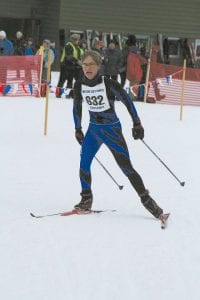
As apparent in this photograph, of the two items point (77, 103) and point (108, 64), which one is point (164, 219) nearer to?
point (77, 103)

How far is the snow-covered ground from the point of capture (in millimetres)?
4395

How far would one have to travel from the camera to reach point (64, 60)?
1698 centimetres

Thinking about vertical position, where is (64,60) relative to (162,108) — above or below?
above

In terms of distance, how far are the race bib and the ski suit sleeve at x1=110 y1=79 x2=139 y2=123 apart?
94mm

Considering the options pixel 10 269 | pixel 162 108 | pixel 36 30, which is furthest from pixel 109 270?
pixel 36 30

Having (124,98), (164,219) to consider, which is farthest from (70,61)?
(164,219)

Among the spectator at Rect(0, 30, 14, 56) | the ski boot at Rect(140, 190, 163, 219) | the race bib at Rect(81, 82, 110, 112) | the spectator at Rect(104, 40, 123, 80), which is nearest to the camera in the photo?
the race bib at Rect(81, 82, 110, 112)

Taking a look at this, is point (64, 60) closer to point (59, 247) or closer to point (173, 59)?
point (59, 247)

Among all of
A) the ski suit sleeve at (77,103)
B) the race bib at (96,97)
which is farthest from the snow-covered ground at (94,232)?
the race bib at (96,97)

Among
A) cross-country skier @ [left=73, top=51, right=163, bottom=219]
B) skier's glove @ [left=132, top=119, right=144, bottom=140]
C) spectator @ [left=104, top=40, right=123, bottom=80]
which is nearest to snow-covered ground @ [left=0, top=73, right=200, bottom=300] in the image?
cross-country skier @ [left=73, top=51, right=163, bottom=219]

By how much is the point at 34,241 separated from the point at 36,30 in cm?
2528

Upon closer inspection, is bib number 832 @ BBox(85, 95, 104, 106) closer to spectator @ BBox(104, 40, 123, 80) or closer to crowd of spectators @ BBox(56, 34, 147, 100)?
crowd of spectators @ BBox(56, 34, 147, 100)

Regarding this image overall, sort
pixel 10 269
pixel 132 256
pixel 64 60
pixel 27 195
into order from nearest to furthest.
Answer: pixel 10 269 → pixel 132 256 → pixel 27 195 → pixel 64 60

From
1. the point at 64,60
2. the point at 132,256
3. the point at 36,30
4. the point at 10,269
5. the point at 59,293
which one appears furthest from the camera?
the point at 36,30
